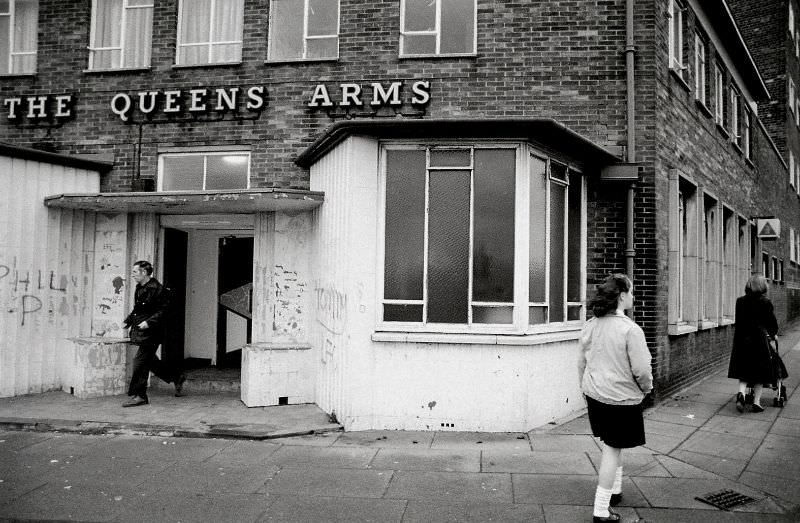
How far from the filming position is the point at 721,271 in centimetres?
1255

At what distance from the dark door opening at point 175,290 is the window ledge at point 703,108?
9.11 m

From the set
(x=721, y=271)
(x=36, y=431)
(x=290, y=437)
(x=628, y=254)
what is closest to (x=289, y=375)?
(x=290, y=437)

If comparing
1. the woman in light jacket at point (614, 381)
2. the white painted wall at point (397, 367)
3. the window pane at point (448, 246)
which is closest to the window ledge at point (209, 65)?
the white painted wall at point (397, 367)

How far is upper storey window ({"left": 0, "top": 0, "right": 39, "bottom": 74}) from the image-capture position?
→ 999cm

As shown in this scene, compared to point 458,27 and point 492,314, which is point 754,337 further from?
point 458,27

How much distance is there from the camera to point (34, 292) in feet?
28.8

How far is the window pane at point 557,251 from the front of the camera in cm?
767

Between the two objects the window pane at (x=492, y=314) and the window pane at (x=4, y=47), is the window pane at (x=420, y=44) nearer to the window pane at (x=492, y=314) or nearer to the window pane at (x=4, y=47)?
the window pane at (x=492, y=314)

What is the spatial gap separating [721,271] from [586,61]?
6.48 m

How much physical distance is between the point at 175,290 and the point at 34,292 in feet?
6.57

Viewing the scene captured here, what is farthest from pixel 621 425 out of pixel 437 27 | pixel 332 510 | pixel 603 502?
pixel 437 27

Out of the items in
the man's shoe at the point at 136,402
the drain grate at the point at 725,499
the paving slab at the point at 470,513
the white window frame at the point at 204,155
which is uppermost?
the white window frame at the point at 204,155

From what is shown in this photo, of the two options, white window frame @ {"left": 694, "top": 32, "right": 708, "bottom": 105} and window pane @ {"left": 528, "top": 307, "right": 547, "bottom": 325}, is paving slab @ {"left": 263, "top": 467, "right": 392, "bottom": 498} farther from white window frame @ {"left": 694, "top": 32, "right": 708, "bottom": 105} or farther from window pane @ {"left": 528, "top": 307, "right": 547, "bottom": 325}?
white window frame @ {"left": 694, "top": 32, "right": 708, "bottom": 105}

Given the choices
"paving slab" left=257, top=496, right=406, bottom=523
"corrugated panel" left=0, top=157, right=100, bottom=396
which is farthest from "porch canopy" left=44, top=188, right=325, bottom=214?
"paving slab" left=257, top=496, right=406, bottom=523
